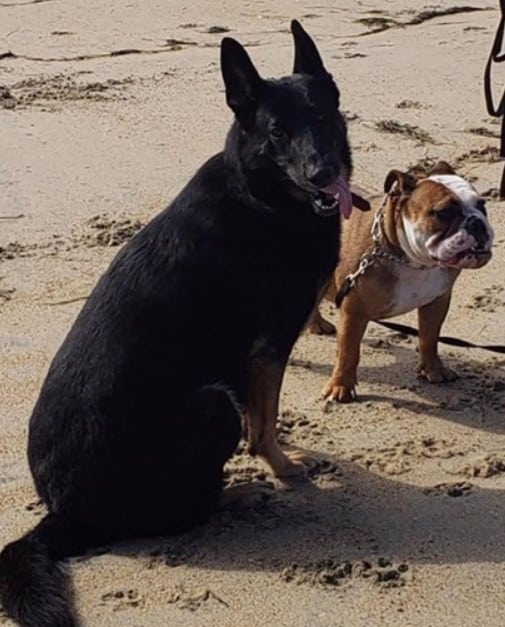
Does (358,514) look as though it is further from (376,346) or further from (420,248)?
(376,346)

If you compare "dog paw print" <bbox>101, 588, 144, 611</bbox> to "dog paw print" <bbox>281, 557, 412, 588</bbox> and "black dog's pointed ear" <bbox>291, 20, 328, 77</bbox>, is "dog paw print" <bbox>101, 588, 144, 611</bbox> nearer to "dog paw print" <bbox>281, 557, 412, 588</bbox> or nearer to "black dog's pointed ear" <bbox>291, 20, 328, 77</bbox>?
"dog paw print" <bbox>281, 557, 412, 588</bbox>

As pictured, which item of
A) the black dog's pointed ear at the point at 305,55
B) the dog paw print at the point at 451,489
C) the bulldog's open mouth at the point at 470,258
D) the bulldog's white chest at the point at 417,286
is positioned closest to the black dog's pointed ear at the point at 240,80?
the black dog's pointed ear at the point at 305,55

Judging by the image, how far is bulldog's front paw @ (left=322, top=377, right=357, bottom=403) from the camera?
213 inches

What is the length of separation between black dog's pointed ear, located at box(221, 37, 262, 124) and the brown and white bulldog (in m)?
0.87

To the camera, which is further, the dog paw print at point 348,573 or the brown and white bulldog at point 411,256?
the brown and white bulldog at point 411,256

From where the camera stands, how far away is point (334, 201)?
4.53m

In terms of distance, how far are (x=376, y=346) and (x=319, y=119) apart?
68.0 inches

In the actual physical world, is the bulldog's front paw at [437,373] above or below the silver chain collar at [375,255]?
below

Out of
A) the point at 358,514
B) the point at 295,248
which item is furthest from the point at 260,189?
the point at 358,514

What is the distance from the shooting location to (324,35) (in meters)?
11.4

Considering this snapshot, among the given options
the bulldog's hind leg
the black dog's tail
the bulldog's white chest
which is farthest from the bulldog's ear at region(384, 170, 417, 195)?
the black dog's tail

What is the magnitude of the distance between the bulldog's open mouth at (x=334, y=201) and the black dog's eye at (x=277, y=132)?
0.71 feet

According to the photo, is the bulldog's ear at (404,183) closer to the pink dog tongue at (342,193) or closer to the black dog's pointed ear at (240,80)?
the pink dog tongue at (342,193)

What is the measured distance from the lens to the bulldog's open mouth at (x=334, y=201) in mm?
4477
